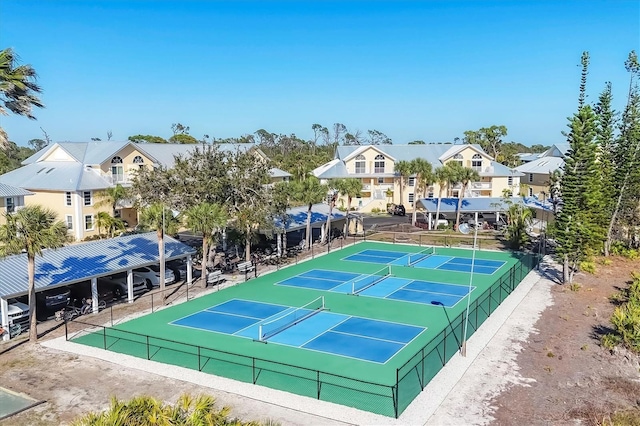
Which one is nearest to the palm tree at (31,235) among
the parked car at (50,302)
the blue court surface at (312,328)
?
the parked car at (50,302)

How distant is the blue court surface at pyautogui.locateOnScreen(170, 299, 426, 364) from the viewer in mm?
22312

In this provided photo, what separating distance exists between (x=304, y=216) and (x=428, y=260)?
476 inches

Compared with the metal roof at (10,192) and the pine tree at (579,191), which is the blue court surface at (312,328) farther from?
the metal roof at (10,192)

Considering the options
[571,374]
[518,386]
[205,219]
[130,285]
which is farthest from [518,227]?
[130,285]

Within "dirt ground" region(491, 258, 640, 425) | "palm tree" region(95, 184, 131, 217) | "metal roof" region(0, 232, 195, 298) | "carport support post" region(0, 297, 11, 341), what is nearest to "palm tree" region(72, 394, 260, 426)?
"dirt ground" region(491, 258, 640, 425)

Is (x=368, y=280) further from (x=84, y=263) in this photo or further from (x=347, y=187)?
(x=84, y=263)

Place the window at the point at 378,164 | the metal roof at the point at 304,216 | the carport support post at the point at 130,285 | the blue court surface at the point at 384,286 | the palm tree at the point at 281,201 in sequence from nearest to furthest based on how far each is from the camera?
the carport support post at the point at 130,285
the blue court surface at the point at 384,286
the palm tree at the point at 281,201
the metal roof at the point at 304,216
the window at the point at 378,164

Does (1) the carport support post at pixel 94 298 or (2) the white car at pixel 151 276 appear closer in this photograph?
(1) the carport support post at pixel 94 298

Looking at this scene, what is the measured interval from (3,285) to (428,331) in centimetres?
1819

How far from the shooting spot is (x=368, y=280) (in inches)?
1342

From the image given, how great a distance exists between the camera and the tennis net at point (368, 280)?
3183 cm

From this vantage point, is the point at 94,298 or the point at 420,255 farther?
the point at 420,255

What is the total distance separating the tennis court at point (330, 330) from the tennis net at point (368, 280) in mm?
65

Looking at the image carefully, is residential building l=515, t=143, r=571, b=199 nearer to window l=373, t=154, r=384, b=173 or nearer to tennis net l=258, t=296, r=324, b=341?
window l=373, t=154, r=384, b=173
